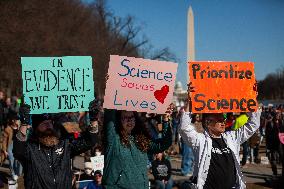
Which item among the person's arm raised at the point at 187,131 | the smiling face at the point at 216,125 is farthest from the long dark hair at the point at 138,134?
the smiling face at the point at 216,125

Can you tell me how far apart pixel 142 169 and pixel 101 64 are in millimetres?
33598

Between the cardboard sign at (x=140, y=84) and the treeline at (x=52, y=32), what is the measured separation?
2.53m

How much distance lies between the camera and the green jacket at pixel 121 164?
15.3 feet

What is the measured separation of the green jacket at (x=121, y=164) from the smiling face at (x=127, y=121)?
0.33ft

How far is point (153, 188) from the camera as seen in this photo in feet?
33.9

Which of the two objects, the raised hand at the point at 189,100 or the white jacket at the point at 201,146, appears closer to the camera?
the white jacket at the point at 201,146

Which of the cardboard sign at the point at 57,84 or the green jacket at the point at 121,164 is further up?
the cardboard sign at the point at 57,84

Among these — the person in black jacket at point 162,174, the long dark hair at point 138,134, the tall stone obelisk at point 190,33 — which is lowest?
the person in black jacket at point 162,174

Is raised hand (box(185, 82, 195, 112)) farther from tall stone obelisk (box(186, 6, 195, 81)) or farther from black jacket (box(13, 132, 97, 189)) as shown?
tall stone obelisk (box(186, 6, 195, 81))

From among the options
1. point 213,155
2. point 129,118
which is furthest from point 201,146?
point 129,118

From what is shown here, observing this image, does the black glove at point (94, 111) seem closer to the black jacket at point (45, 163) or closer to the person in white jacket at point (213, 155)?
the black jacket at point (45, 163)

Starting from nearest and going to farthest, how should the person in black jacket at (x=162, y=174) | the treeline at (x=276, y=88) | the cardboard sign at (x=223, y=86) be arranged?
the cardboard sign at (x=223, y=86) → the person in black jacket at (x=162, y=174) → the treeline at (x=276, y=88)

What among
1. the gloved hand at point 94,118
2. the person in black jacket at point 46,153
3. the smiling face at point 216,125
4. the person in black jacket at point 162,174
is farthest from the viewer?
the person in black jacket at point 162,174

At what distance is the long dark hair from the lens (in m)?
4.82
